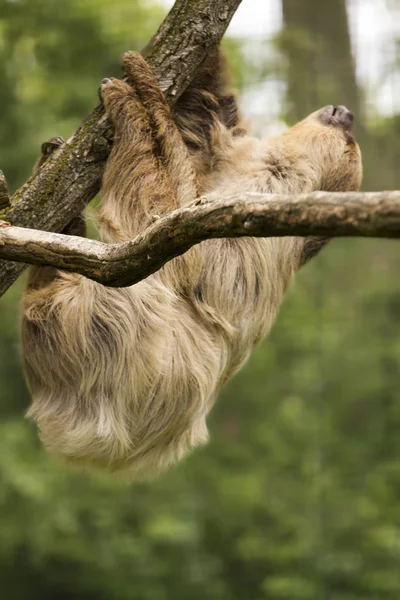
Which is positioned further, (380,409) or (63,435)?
(380,409)

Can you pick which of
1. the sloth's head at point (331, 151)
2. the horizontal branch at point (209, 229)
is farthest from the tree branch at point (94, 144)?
the sloth's head at point (331, 151)

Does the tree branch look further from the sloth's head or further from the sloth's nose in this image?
the sloth's nose

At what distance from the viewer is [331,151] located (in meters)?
4.79

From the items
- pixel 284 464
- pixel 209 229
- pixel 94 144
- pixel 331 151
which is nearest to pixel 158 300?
pixel 94 144

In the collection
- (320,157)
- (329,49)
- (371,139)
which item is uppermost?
(329,49)

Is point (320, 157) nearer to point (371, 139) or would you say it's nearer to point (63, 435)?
point (63, 435)

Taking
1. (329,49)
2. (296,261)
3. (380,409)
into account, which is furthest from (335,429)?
(296,261)

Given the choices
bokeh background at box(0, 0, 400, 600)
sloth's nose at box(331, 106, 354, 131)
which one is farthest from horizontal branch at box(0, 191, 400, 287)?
bokeh background at box(0, 0, 400, 600)

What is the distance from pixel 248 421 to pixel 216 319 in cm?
694

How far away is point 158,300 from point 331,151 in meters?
1.34

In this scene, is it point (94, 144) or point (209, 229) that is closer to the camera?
point (209, 229)

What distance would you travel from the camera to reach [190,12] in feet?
13.5

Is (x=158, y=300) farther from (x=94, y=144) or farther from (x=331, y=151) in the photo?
(x=331, y=151)

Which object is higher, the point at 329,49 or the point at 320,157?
the point at 329,49
